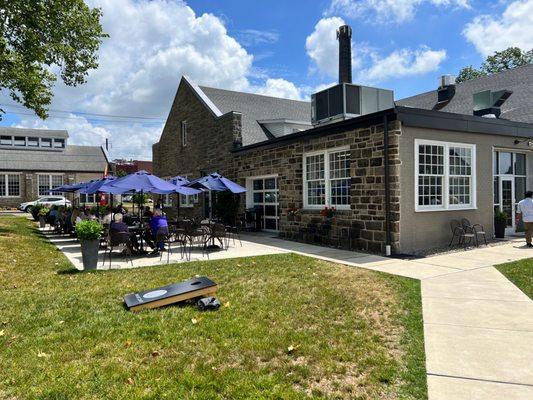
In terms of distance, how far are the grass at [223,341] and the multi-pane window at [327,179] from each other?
5201mm

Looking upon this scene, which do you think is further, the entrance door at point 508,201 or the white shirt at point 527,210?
the entrance door at point 508,201

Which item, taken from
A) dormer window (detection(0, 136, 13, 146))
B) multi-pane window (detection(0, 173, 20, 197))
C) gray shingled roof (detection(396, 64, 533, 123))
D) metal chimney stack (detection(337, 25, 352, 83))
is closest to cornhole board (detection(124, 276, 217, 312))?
gray shingled roof (detection(396, 64, 533, 123))

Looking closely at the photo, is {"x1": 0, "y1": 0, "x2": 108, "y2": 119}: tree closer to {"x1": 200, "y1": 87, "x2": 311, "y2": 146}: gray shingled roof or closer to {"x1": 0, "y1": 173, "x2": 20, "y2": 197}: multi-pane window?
{"x1": 200, "y1": 87, "x2": 311, "y2": 146}: gray shingled roof

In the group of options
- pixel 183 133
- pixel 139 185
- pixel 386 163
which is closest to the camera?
pixel 386 163

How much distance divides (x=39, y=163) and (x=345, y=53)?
3827cm

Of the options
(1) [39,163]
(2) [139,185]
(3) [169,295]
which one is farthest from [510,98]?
(1) [39,163]

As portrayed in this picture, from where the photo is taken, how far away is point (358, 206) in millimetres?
11477

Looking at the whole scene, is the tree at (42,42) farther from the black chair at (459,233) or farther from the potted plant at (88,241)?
the black chair at (459,233)

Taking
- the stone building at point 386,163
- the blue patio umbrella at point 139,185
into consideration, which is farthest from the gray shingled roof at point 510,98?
the blue patio umbrella at point 139,185

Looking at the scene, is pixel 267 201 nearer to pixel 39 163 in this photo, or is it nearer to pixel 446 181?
pixel 446 181

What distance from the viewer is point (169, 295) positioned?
5770 mm

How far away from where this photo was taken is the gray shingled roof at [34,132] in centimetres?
4744

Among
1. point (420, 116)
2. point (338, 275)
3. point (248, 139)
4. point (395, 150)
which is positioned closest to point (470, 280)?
point (338, 275)

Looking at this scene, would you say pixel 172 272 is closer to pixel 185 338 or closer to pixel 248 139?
pixel 185 338
